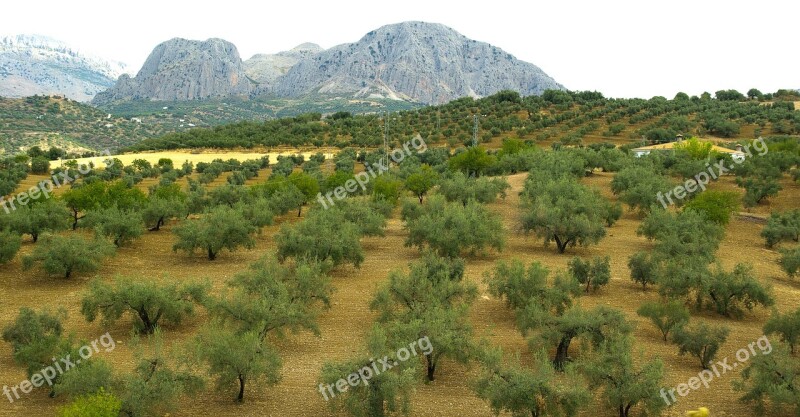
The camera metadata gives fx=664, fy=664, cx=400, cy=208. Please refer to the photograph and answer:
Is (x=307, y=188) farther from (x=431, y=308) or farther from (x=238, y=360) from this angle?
(x=238, y=360)

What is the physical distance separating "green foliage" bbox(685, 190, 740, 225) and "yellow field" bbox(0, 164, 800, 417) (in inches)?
50.9

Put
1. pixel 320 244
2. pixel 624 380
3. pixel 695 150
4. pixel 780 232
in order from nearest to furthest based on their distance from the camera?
1. pixel 624 380
2. pixel 320 244
3. pixel 780 232
4. pixel 695 150

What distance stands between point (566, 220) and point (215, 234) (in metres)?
16.3

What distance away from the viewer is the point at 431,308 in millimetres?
19078

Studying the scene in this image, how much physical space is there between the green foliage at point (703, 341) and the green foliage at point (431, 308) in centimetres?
608

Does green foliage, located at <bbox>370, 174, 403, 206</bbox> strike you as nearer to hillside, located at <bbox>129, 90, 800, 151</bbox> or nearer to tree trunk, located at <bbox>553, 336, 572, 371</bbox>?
tree trunk, located at <bbox>553, 336, 572, 371</bbox>

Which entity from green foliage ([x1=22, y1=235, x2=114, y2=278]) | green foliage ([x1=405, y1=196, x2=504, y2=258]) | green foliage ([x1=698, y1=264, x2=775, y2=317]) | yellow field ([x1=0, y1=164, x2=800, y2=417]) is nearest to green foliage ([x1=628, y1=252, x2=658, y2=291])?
yellow field ([x1=0, y1=164, x2=800, y2=417])

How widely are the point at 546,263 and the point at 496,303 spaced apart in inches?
237

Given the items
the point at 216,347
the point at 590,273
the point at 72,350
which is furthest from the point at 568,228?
the point at 72,350

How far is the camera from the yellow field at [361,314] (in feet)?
51.1

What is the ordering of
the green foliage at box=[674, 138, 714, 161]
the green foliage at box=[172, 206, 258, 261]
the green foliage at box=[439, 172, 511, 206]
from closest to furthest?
the green foliage at box=[172, 206, 258, 261] → the green foliage at box=[439, 172, 511, 206] → the green foliage at box=[674, 138, 714, 161]

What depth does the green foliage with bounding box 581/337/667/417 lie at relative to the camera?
561 inches

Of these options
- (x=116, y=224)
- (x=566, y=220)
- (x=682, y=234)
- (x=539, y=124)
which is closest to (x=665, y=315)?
(x=682, y=234)

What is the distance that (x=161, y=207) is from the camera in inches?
1426
